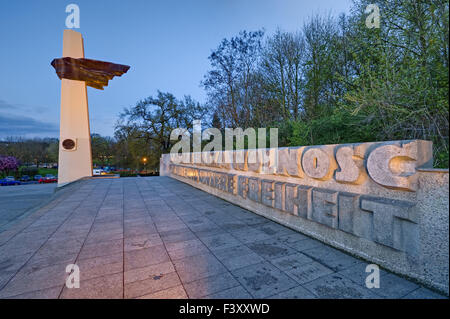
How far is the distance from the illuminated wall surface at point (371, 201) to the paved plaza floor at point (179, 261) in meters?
0.23

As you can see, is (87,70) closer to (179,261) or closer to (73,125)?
(73,125)

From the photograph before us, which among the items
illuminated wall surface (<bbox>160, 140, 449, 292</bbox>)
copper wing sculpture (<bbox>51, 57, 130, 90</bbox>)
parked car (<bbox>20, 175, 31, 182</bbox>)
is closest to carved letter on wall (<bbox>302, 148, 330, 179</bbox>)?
illuminated wall surface (<bbox>160, 140, 449, 292</bbox>)

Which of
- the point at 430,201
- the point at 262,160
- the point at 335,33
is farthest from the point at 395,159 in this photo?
the point at 335,33

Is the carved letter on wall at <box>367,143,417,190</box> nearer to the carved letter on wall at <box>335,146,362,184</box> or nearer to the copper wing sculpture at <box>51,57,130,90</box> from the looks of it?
the carved letter on wall at <box>335,146,362,184</box>

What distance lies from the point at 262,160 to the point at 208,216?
204 centimetres

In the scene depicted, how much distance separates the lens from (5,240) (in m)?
3.79

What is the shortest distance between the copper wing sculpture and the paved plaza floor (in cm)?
1439

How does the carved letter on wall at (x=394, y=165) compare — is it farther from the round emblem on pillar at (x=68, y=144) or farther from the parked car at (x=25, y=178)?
the parked car at (x=25, y=178)

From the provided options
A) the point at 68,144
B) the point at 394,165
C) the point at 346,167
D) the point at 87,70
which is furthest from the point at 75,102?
the point at 394,165

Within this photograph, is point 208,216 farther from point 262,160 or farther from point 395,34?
point 395,34

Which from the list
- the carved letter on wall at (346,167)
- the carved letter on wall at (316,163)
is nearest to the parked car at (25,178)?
the carved letter on wall at (316,163)

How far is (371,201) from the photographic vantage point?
2676 millimetres

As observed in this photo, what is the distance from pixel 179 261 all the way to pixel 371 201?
2852mm

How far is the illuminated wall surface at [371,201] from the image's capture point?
86.4 inches
